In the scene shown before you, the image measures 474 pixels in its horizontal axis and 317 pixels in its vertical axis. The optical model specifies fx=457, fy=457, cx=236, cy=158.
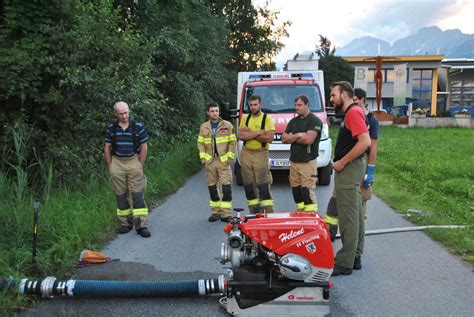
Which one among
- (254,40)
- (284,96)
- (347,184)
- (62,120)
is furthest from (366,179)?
(254,40)

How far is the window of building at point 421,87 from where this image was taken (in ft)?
169

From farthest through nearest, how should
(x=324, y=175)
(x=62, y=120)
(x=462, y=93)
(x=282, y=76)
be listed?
(x=462, y=93), (x=282, y=76), (x=324, y=175), (x=62, y=120)

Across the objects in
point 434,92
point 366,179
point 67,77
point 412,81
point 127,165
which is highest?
point 412,81

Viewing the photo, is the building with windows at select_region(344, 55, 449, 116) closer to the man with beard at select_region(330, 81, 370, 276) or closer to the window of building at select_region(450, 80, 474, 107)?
the window of building at select_region(450, 80, 474, 107)

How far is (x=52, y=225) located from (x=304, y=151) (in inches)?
140

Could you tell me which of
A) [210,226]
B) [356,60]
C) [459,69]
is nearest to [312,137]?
[210,226]

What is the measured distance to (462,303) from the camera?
167 inches

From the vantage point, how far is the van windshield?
34.8 feet

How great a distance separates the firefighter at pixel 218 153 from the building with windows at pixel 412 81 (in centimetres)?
4292

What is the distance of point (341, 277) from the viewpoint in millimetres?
4965

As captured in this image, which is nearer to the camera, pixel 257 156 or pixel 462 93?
pixel 257 156

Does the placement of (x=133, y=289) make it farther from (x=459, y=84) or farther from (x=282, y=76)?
(x=459, y=84)

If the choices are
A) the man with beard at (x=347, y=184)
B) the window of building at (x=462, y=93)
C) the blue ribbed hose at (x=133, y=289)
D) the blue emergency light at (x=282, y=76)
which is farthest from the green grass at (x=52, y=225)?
the window of building at (x=462, y=93)

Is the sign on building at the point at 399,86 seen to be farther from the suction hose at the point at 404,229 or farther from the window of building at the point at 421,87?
the suction hose at the point at 404,229
